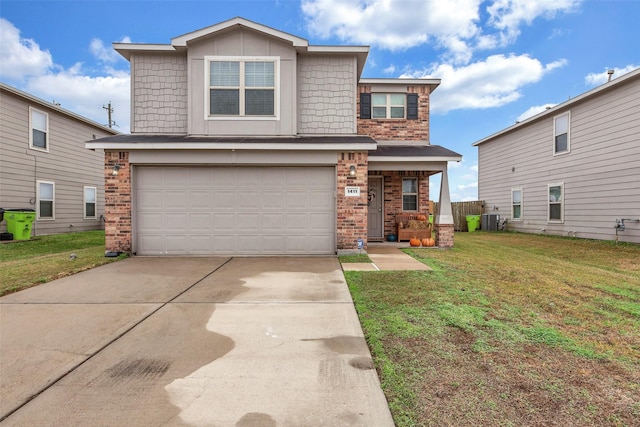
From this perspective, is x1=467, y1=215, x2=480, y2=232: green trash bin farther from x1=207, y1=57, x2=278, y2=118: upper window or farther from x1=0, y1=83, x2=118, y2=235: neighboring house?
x1=0, y1=83, x2=118, y2=235: neighboring house

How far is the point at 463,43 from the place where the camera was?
14.9m

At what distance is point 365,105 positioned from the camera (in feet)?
38.9

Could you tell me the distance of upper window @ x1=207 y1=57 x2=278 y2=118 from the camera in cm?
907

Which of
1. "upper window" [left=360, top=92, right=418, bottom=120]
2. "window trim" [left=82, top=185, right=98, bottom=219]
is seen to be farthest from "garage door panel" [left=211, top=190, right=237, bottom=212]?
"window trim" [left=82, top=185, right=98, bottom=219]

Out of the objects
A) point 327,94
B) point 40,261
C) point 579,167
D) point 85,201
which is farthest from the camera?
point 85,201

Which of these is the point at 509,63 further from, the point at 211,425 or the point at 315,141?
the point at 211,425

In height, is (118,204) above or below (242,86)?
below

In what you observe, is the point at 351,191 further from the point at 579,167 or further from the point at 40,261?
the point at 579,167

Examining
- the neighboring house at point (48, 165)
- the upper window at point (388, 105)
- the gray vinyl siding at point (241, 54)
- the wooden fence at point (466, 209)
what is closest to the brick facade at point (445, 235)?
the upper window at point (388, 105)

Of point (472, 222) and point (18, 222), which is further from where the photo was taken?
point (472, 222)

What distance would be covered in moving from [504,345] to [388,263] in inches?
171

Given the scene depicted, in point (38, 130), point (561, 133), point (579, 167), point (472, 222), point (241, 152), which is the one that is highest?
point (561, 133)

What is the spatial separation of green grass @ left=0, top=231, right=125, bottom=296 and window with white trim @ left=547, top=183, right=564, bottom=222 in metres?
16.7

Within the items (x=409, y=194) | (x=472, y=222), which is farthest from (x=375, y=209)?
(x=472, y=222)
